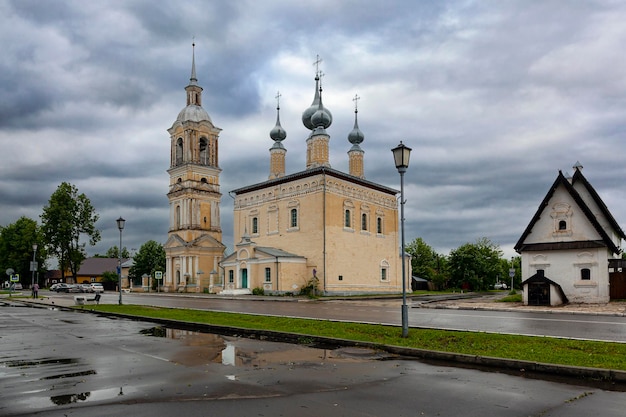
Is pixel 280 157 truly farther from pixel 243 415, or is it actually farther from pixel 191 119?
pixel 243 415

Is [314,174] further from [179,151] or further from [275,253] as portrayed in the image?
[179,151]

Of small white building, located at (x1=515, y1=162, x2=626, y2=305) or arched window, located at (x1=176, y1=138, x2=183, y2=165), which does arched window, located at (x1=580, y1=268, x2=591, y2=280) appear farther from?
arched window, located at (x1=176, y1=138, x2=183, y2=165)

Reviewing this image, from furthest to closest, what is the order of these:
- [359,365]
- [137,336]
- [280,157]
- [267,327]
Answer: [280,157]
[267,327]
[137,336]
[359,365]

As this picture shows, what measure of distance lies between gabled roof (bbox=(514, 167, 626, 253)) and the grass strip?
1963 cm

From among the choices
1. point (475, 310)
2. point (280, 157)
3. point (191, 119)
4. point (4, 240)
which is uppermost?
point (191, 119)

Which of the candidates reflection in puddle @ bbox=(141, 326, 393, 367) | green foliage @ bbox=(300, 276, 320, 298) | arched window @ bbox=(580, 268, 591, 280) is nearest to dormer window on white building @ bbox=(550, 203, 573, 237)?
arched window @ bbox=(580, 268, 591, 280)

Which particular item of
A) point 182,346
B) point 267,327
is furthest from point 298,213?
point 182,346

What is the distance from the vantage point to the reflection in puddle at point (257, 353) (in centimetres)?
956

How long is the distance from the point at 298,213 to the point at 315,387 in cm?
3987

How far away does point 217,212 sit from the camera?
63.1 meters

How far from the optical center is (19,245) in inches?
2916

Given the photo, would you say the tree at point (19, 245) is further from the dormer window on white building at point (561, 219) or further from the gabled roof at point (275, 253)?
the dormer window on white building at point (561, 219)

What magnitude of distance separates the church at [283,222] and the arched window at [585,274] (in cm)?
2121

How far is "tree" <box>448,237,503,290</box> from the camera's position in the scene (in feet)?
207
